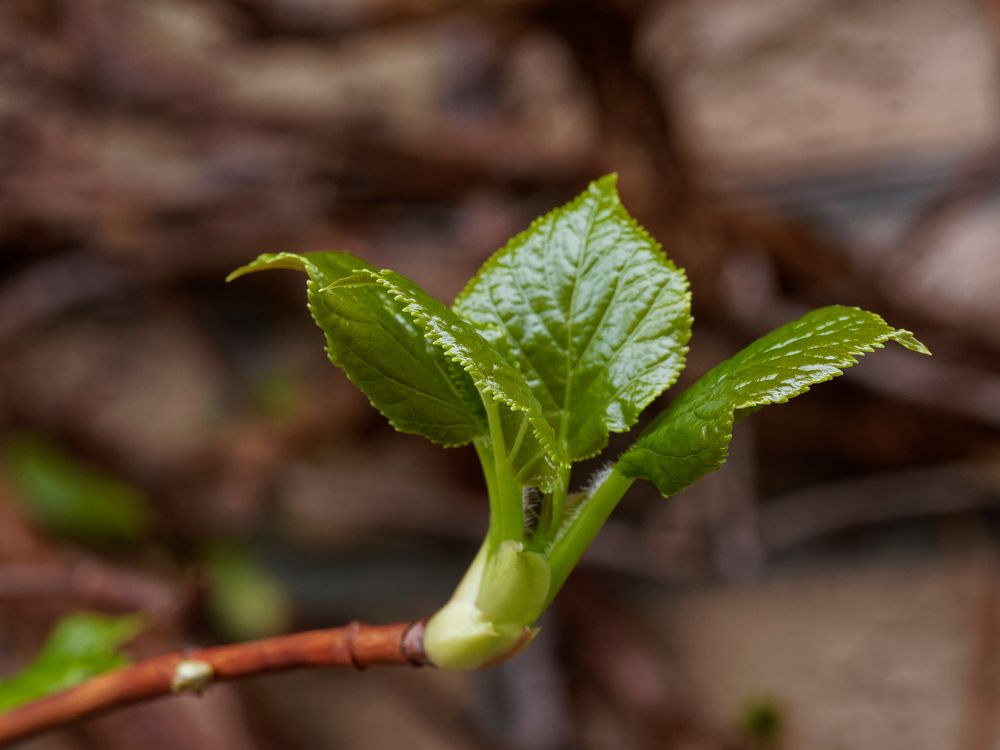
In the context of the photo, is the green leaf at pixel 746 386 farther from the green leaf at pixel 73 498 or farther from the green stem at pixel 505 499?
the green leaf at pixel 73 498

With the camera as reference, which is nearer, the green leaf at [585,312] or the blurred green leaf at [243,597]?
the green leaf at [585,312]

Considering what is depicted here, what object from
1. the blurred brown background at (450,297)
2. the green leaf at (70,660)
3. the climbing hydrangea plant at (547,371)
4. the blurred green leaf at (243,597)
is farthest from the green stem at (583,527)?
the blurred green leaf at (243,597)

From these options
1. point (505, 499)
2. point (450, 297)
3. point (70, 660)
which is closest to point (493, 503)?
point (505, 499)

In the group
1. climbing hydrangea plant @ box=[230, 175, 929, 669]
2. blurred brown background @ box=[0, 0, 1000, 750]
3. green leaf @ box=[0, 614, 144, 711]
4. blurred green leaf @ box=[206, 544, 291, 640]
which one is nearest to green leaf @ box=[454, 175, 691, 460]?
climbing hydrangea plant @ box=[230, 175, 929, 669]

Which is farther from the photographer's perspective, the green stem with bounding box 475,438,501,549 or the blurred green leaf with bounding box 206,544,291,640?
the blurred green leaf with bounding box 206,544,291,640

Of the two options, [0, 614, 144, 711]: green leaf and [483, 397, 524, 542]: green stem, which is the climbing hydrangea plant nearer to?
[483, 397, 524, 542]: green stem

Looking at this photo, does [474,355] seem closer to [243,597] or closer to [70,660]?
[70,660]

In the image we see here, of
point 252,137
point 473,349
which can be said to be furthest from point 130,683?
point 252,137
